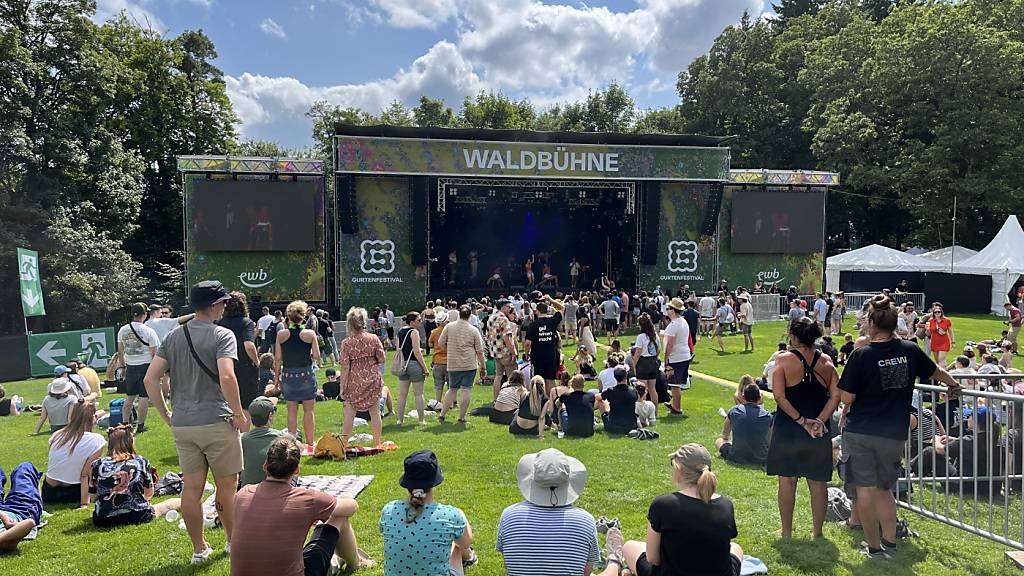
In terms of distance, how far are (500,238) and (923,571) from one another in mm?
23941

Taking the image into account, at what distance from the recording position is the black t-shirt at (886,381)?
13.5ft

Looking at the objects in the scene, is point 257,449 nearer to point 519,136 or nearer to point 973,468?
point 973,468

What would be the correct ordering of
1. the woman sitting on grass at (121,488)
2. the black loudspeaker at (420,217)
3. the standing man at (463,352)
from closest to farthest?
the woman sitting on grass at (121,488)
the standing man at (463,352)
the black loudspeaker at (420,217)

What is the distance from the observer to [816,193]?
949 inches

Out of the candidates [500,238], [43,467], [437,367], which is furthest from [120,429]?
[500,238]

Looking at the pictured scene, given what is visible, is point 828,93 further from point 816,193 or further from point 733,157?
point 816,193

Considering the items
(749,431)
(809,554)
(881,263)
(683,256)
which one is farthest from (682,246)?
(809,554)

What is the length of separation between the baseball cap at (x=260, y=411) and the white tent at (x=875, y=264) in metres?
25.2

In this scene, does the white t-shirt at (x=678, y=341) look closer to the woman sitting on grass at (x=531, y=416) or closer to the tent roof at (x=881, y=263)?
the woman sitting on grass at (x=531, y=416)

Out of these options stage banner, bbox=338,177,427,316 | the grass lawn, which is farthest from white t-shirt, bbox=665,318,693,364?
stage banner, bbox=338,177,427,316

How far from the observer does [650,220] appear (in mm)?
23719

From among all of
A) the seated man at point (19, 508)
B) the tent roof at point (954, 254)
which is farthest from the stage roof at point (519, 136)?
the seated man at point (19, 508)

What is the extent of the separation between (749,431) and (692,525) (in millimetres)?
3914

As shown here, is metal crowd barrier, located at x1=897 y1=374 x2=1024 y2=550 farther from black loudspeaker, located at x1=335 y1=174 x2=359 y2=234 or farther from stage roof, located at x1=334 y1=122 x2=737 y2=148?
black loudspeaker, located at x1=335 y1=174 x2=359 y2=234
